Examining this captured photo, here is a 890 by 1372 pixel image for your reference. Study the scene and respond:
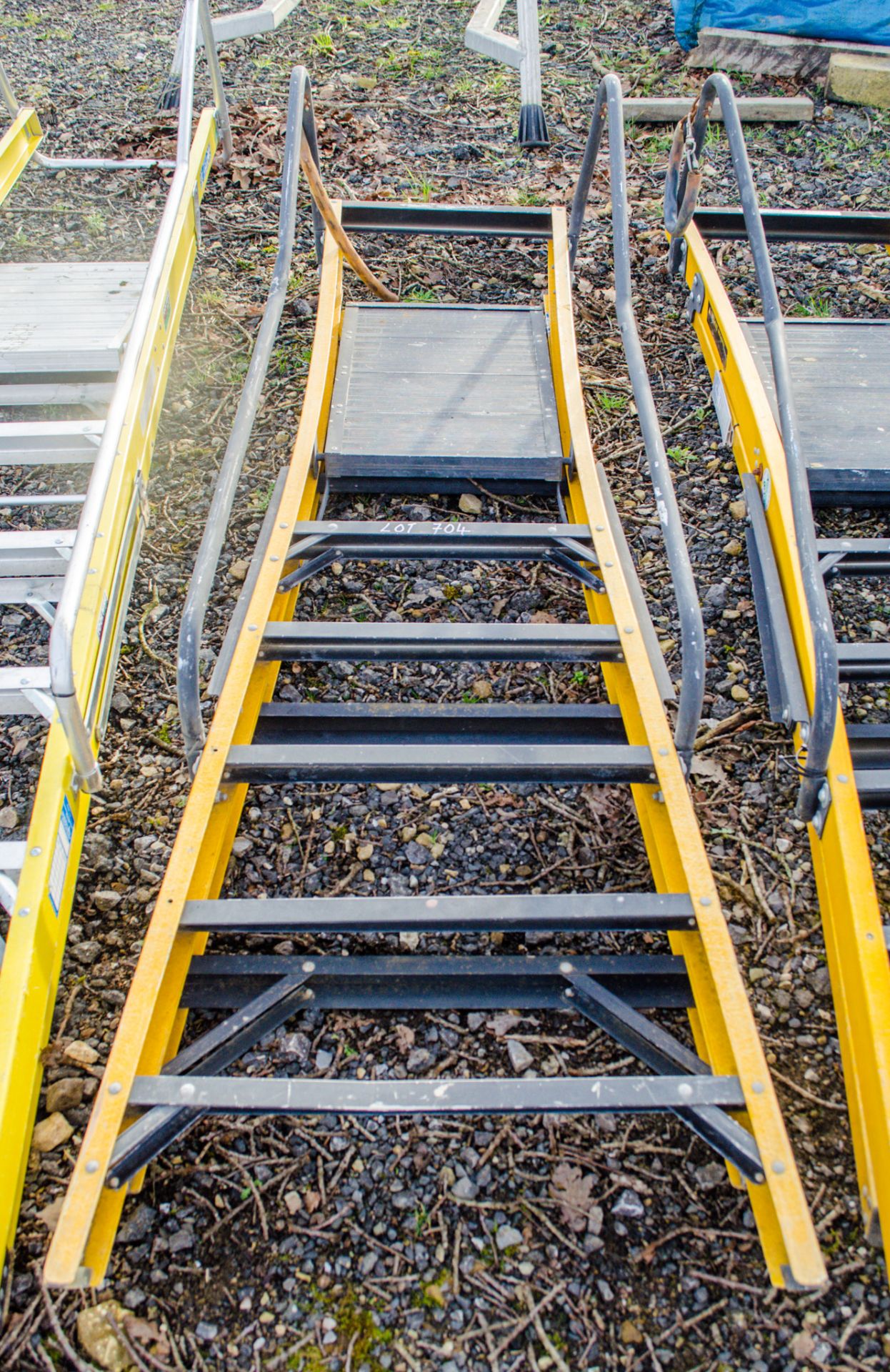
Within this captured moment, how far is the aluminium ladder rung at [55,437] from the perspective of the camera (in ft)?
11.7

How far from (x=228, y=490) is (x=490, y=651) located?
888 millimetres

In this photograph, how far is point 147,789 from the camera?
311cm

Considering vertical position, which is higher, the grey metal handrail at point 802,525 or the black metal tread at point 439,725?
the grey metal handrail at point 802,525

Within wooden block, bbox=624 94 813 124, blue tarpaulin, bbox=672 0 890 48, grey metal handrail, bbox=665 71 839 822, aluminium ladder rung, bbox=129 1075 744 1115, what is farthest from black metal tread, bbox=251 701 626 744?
blue tarpaulin, bbox=672 0 890 48

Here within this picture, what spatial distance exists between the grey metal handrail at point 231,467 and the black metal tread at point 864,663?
6.08 ft

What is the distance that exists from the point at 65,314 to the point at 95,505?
1.92m

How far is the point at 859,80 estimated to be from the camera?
21.7 ft

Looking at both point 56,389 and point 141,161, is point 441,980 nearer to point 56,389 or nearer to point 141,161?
point 56,389

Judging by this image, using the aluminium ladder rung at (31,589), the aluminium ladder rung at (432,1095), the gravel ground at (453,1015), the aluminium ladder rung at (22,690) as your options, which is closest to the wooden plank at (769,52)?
the gravel ground at (453,1015)

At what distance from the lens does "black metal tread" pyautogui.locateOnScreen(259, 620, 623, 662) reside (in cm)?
296

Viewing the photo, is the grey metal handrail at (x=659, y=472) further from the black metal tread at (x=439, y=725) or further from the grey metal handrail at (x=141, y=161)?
the grey metal handrail at (x=141, y=161)

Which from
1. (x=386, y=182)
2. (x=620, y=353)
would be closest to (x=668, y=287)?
(x=620, y=353)

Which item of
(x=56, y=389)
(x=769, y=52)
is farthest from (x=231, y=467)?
(x=769, y=52)

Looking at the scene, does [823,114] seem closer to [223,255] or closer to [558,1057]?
[223,255]
